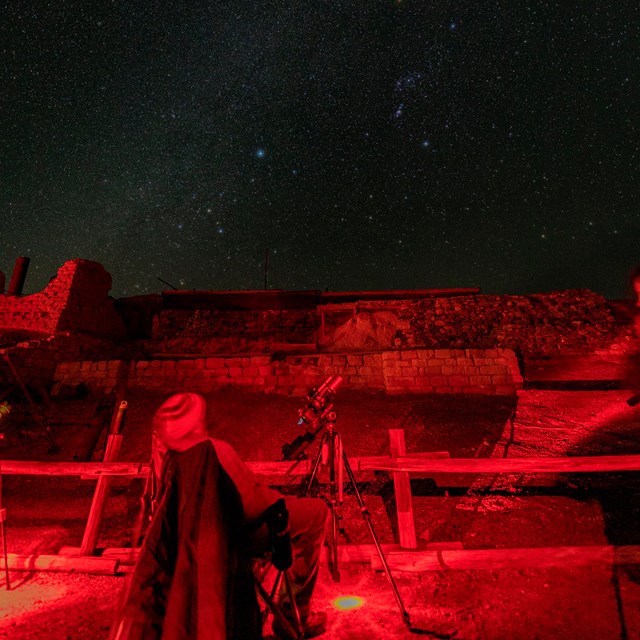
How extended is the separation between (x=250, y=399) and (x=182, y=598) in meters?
7.84

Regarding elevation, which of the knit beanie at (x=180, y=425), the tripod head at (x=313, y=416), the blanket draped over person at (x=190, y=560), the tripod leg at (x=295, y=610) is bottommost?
the tripod leg at (x=295, y=610)

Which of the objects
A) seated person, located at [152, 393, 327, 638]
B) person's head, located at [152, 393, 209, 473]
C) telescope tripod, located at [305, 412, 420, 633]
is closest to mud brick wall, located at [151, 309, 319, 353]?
telescope tripod, located at [305, 412, 420, 633]

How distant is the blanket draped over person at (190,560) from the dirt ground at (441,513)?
1505mm

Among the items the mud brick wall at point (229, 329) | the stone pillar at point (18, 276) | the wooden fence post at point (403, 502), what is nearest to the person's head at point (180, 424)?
the wooden fence post at point (403, 502)

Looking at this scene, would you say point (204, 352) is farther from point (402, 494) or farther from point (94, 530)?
point (402, 494)

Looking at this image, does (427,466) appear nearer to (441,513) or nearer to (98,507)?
(441,513)

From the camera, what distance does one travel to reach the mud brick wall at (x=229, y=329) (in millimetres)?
13627

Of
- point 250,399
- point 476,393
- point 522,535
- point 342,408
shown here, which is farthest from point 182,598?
point 476,393

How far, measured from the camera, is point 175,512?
1.69 m

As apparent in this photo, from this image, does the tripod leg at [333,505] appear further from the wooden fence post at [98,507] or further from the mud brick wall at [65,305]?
the mud brick wall at [65,305]

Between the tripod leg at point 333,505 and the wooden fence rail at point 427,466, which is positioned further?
the wooden fence rail at point 427,466

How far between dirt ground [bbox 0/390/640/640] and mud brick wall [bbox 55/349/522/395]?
56 centimetres

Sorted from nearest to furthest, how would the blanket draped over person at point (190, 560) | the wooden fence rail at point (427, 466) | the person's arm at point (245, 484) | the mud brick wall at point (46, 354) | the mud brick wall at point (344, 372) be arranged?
the blanket draped over person at point (190, 560)
the person's arm at point (245, 484)
the wooden fence rail at point (427, 466)
the mud brick wall at point (344, 372)
the mud brick wall at point (46, 354)

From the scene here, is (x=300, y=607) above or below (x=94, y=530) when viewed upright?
below
